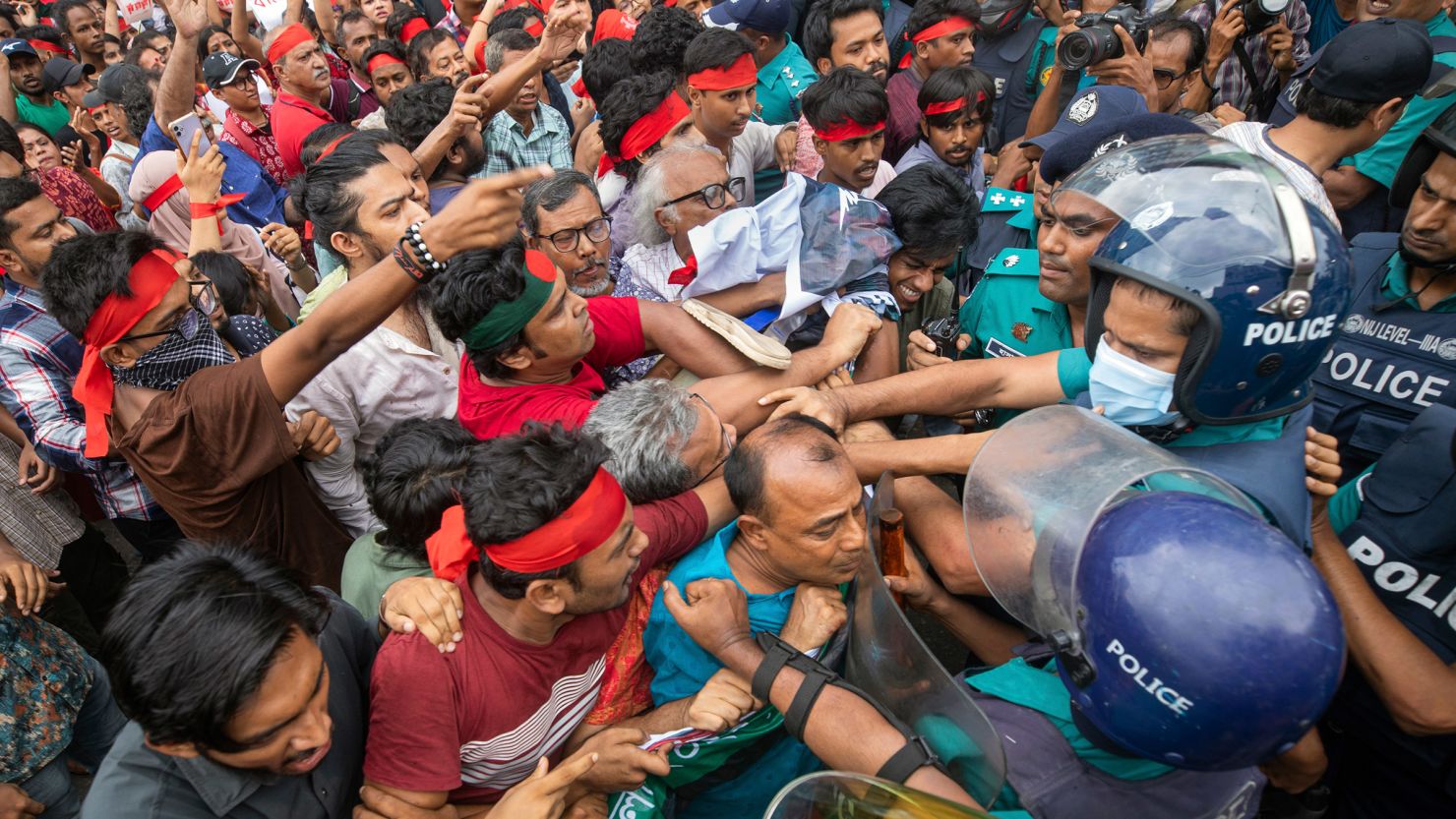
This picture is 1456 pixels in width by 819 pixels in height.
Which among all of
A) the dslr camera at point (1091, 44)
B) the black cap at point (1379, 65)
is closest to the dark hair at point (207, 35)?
the dslr camera at point (1091, 44)

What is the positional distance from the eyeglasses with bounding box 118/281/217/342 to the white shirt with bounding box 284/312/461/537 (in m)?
0.39

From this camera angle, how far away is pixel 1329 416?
2.89 meters

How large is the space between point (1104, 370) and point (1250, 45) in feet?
17.9

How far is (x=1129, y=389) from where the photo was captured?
192 centimetres

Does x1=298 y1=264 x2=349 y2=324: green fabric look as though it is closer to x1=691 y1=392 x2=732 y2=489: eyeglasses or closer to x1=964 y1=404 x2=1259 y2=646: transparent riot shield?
x1=691 y1=392 x2=732 y2=489: eyeglasses

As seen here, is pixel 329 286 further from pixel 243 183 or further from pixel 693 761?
pixel 243 183

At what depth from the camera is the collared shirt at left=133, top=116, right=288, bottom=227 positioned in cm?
501

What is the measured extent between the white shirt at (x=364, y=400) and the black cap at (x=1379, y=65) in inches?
152

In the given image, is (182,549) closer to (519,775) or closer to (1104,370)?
(519,775)

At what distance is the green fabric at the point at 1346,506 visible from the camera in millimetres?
2385

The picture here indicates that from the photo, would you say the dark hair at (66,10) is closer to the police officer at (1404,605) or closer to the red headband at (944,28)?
the red headband at (944,28)

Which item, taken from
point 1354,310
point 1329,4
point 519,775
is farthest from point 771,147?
point 1329,4

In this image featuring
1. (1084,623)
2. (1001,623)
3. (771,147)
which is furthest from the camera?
(771,147)

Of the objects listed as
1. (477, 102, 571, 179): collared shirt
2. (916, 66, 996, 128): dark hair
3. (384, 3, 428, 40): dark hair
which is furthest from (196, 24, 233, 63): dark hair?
(916, 66, 996, 128): dark hair
